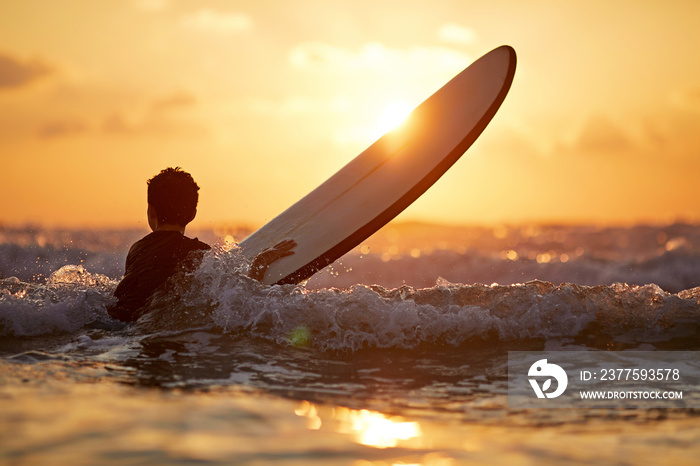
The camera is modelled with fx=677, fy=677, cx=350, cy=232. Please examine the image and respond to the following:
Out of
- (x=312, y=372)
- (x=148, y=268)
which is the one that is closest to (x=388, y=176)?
(x=148, y=268)

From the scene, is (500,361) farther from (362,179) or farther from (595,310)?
(362,179)

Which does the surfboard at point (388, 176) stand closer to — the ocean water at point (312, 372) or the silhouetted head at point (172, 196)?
the ocean water at point (312, 372)

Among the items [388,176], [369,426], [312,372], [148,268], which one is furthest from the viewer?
[388,176]

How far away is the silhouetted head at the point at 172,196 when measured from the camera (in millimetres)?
4566

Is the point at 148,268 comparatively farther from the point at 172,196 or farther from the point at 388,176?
the point at 388,176

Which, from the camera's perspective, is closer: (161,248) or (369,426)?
(369,426)

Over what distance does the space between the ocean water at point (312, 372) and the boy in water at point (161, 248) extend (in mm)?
112

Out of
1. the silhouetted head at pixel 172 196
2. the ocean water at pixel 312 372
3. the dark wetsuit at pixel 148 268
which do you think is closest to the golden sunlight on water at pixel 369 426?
the ocean water at pixel 312 372

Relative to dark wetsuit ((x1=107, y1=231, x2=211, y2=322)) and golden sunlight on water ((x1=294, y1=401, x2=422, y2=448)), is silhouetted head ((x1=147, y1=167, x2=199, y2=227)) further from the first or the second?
golden sunlight on water ((x1=294, y1=401, x2=422, y2=448))

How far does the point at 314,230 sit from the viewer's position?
5.47 metres

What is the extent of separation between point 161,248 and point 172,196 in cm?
36

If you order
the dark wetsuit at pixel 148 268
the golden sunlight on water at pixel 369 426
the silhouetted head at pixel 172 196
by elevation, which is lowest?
the golden sunlight on water at pixel 369 426

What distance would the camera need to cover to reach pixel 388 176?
5.74m

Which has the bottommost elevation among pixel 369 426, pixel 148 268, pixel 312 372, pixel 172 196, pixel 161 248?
pixel 369 426
